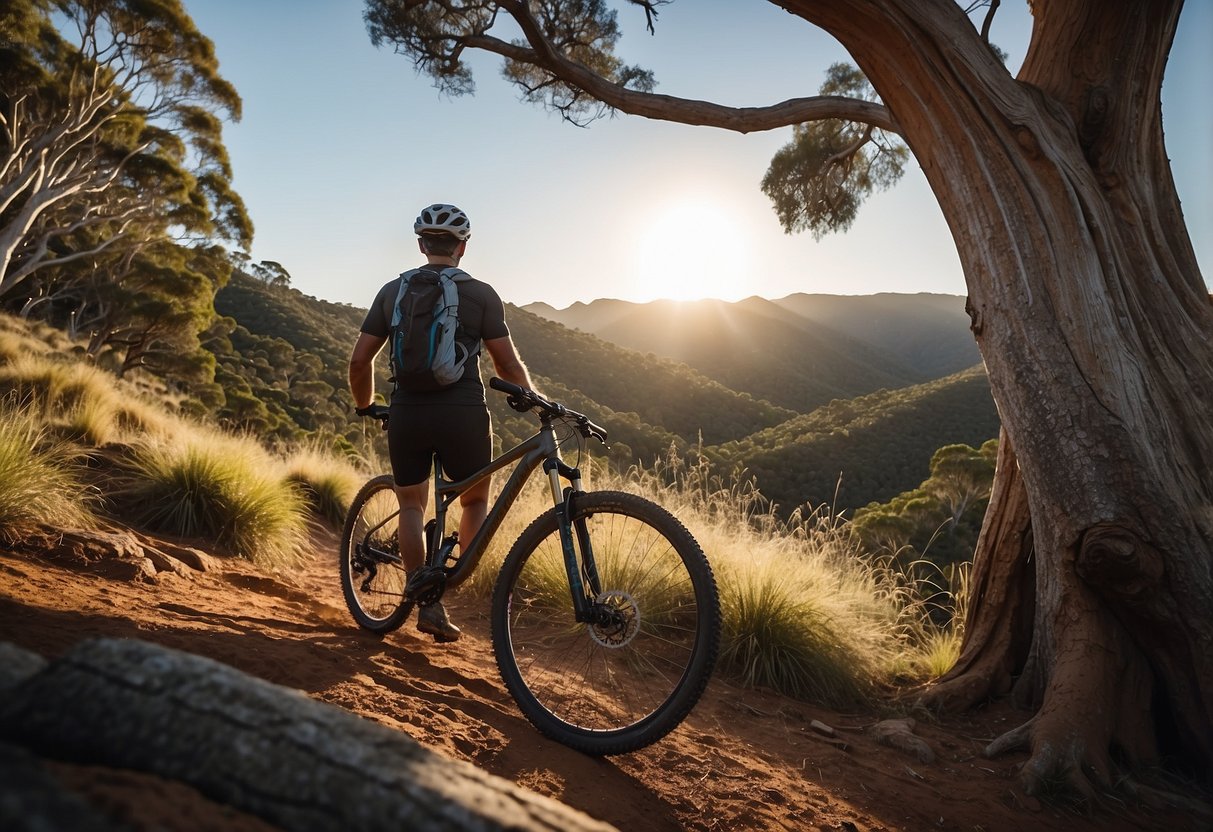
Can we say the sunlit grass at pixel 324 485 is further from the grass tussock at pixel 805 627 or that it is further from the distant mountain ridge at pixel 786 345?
the distant mountain ridge at pixel 786 345

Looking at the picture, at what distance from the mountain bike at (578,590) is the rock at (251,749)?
1.73m

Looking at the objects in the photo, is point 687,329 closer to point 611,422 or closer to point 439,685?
point 611,422

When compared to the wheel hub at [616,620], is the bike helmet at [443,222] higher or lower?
higher

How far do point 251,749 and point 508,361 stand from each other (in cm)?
263

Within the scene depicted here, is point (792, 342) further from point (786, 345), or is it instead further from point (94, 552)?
point (94, 552)

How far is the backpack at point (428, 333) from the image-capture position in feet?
10.3

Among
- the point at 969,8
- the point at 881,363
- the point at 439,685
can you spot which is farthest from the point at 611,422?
the point at 881,363

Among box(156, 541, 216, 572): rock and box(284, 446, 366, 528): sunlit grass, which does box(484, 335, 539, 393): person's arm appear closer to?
box(156, 541, 216, 572): rock

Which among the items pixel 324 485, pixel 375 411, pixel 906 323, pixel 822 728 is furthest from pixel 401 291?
pixel 906 323

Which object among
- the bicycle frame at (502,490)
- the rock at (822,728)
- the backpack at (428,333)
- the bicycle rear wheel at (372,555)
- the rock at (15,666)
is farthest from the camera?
the bicycle rear wheel at (372,555)

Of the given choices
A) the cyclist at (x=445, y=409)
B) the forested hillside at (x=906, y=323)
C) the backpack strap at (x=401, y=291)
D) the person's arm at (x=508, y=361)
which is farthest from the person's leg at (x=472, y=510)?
the forested hillside at (x=906, y=323)

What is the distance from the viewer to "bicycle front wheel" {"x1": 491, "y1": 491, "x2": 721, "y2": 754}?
249cm

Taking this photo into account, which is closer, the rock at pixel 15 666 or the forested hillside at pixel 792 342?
the rock at pixel 15 666

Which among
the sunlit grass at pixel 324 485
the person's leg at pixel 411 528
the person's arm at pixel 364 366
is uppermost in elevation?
the person's arm at pixel 364 366
